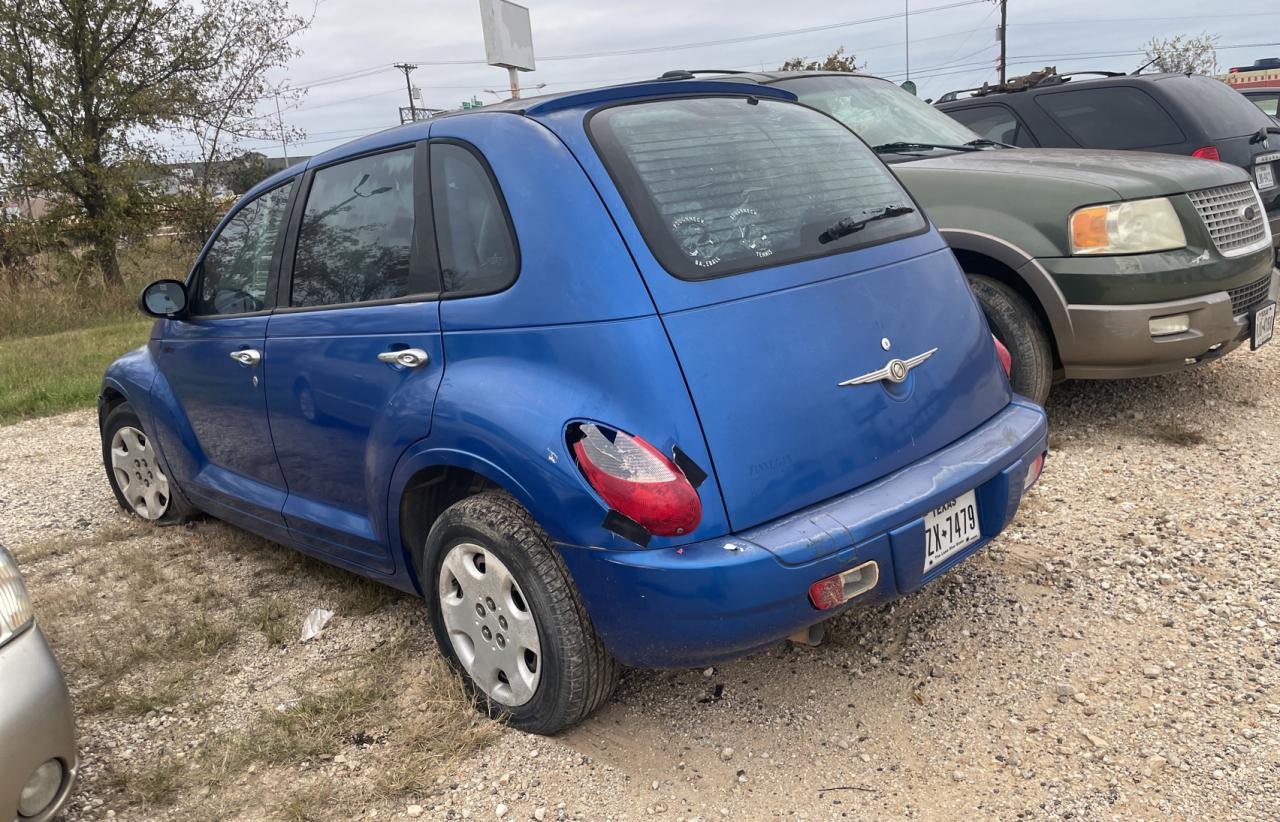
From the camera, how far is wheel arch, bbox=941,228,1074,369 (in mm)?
4348

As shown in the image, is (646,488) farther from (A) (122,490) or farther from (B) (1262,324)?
(A) (122,490)

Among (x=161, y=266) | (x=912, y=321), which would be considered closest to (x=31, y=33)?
(x=161, y=266)

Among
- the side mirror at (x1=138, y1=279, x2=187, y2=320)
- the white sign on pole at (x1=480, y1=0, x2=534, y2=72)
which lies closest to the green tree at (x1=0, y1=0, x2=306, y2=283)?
the white sign on pole at (x1=480, y1=0, x2=534, y2=72)

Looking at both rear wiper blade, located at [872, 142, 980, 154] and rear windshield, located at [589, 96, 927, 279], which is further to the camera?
rear wiper blade, located at [872, 142, 980, 154]

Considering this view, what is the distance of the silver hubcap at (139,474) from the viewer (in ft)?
15.3

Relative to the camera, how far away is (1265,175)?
6.33 m

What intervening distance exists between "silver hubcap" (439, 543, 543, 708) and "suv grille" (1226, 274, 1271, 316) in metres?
3.65

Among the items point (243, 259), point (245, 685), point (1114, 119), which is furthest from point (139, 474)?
point (1114, 119)

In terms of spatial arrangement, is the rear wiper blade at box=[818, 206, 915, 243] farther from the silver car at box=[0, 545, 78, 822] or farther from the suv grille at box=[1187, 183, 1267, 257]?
the silver car at box=[0, 545, 78, 822]

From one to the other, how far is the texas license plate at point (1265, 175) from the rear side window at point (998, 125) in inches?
56.8

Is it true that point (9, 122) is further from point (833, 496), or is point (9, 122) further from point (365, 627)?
point (833, 496)

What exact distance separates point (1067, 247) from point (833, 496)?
2.56 metres

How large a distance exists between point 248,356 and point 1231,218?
442cm

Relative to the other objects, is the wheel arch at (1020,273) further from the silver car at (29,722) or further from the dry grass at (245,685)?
the silver car at (29,722)
